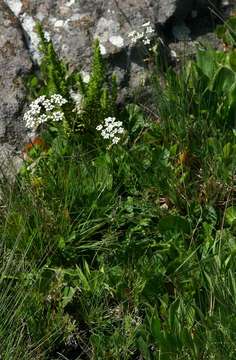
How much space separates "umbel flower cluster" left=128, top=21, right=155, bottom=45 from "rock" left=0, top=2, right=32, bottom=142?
0.62 meters

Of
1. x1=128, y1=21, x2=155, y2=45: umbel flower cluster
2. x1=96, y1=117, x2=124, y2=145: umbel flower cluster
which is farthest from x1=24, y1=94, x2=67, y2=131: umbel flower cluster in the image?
x1=128, y1=21, x2=155, y2=45: umbel flower cluster

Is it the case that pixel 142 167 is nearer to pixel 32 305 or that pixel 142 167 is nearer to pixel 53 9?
pixel 32 305

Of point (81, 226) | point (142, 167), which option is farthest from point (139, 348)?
point (142, 167)

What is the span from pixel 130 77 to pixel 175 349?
1.77 metres

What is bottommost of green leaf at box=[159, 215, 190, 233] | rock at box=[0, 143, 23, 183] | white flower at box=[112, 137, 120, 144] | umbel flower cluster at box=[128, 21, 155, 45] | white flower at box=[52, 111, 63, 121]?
green leaf at box=[159, 215, 190, 233]

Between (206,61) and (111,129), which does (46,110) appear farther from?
(206,61)

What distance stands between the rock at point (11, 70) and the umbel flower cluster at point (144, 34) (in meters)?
0.62

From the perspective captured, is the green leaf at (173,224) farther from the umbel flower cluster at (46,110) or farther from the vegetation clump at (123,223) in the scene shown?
the umbel flower cluster at (46,110)

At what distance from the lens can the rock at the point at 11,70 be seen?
12.5ft

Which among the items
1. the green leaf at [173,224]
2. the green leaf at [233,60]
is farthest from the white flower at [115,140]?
the green leaf at [233,60]

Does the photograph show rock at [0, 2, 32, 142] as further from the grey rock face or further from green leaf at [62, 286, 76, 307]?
green leaf at [62, 286, 76, 307]

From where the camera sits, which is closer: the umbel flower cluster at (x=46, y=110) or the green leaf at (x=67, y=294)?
the green leaf at (x=67, y=294)

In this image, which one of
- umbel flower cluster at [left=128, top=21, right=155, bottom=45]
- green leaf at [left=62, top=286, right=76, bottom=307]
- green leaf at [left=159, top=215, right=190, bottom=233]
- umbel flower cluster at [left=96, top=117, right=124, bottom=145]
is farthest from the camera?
umbel flower cluster at [left=128, top=21, right=155, bottom=45]

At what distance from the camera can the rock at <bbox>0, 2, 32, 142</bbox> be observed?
3803 millimetres
